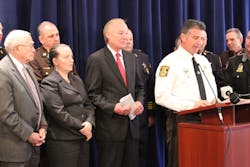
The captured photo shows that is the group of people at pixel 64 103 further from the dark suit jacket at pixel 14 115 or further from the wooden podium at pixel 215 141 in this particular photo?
the wooden podium at pixel 215 141

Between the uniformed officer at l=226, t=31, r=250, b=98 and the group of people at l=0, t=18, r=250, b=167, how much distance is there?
75 centimetres

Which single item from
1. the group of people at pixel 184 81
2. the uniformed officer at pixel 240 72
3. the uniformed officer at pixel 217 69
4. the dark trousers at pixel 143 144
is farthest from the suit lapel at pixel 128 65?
the uniformed officer at pixel 240 72

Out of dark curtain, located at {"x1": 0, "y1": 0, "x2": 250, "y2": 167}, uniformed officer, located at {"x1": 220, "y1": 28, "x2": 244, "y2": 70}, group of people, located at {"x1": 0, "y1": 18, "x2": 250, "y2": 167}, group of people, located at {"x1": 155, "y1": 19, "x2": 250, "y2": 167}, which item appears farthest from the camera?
uniformed officer, located at {"x1": 220, "y1": 28, "x2": 244, "y2": 70}

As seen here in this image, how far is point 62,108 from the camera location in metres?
3.11

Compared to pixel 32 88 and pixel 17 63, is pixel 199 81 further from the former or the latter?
pixel 17 63

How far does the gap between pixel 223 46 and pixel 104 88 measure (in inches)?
83.8

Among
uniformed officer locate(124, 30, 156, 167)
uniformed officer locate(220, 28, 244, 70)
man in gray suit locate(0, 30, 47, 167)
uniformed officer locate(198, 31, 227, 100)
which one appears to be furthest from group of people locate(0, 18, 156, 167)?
uniformed officer locate(220, 28, 244, 70)

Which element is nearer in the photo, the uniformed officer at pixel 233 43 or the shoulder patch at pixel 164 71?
the shoulder patch at pixel 164 71

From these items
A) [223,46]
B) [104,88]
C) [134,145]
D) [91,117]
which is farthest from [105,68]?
[223,46]

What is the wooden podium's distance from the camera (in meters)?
2.53

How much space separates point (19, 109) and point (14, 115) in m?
0.08

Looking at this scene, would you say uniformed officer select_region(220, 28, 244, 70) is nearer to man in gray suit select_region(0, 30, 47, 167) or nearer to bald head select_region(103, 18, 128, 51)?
bald head select_region(103, 18, 128, 51)

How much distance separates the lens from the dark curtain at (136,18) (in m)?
3.84

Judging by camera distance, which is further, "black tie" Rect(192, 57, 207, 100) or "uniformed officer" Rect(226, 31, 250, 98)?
"uniformed officer" Rect(226, 31, 250, 98)
